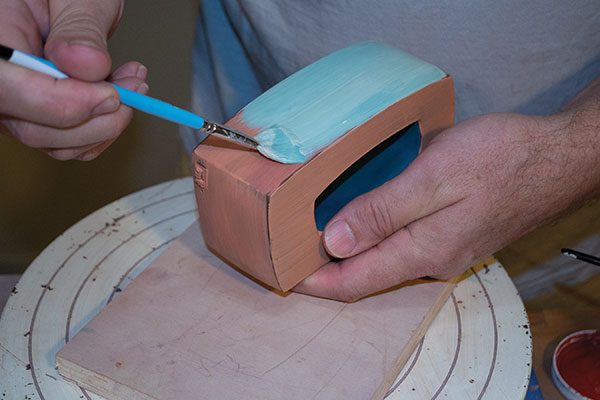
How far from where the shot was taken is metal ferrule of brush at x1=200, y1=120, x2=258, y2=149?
2.24 feet

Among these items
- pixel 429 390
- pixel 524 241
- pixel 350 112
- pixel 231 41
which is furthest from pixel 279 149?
pixel 524 241

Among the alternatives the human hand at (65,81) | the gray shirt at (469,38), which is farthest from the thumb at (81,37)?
the gray shirt at (469,38)

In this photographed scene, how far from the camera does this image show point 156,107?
0.64 meters

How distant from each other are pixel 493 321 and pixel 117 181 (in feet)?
3.82

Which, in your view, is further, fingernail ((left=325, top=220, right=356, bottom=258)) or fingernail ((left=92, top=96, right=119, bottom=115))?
fingernail ((left=325, top=220, right=356, bottom=258))

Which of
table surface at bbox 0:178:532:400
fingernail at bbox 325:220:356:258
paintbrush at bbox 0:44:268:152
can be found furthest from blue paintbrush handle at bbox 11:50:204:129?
table surface at bbox 0:178:532:400

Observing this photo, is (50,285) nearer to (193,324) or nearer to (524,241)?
(193,324)

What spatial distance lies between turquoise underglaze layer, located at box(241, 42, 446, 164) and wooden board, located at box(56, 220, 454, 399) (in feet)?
0.76

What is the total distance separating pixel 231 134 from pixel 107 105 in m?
0.14

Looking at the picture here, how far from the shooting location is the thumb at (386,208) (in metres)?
0.75

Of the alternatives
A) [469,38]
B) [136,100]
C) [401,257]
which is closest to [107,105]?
[136,100]

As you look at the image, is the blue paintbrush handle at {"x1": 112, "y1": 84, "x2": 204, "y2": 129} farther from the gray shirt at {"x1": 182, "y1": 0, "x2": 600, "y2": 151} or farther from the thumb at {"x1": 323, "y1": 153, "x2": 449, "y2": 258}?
the gray shirt at {"x1": 182, "y1": 0, "x2": 600, "y2": 151}

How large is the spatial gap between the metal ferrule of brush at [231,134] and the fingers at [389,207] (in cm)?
15

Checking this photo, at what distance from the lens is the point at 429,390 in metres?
0.76
